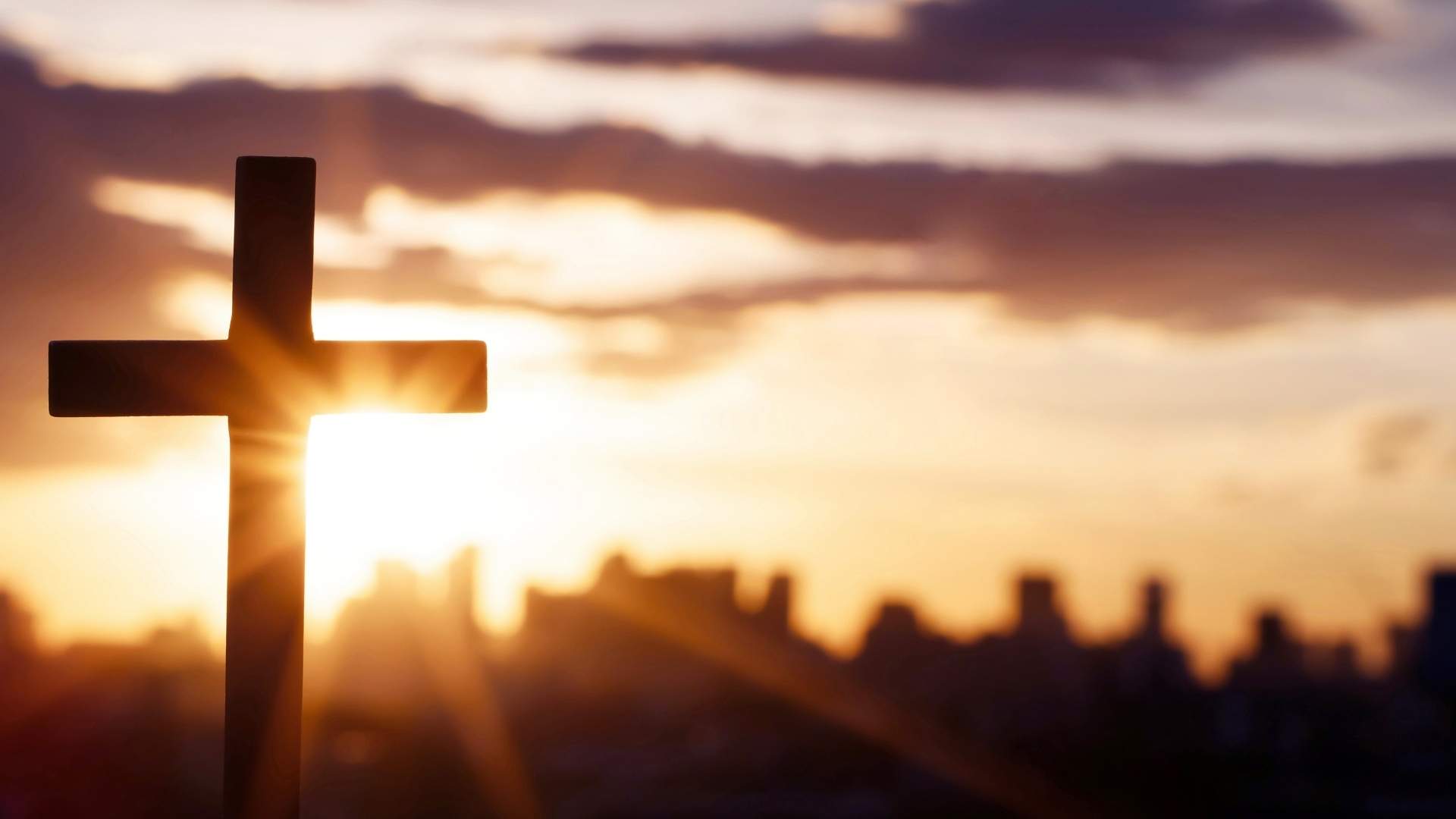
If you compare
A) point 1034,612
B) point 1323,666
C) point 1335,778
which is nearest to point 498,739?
point 1335,778

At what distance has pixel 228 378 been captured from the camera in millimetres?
7332

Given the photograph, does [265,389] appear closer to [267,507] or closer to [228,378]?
[228,378]

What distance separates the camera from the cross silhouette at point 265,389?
23.5 feet

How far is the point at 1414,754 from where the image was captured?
51594mm

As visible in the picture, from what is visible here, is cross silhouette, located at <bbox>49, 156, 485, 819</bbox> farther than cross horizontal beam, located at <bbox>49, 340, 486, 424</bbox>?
No

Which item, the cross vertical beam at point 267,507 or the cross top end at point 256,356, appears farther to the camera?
the cross top end at point 256,356

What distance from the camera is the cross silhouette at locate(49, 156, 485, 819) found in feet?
23.5

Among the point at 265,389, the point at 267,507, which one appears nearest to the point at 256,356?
the point at 265,389

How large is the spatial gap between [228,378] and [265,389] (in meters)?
0.15

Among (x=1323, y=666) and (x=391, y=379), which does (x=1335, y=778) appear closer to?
(x=391, y=379)

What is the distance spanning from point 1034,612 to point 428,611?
93.3 feet

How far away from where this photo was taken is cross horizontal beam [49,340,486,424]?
289 inches

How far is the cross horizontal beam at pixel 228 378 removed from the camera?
24.0ft

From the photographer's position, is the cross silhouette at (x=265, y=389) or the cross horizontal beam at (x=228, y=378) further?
the cross horizontal beam at (x=228, y=378)
